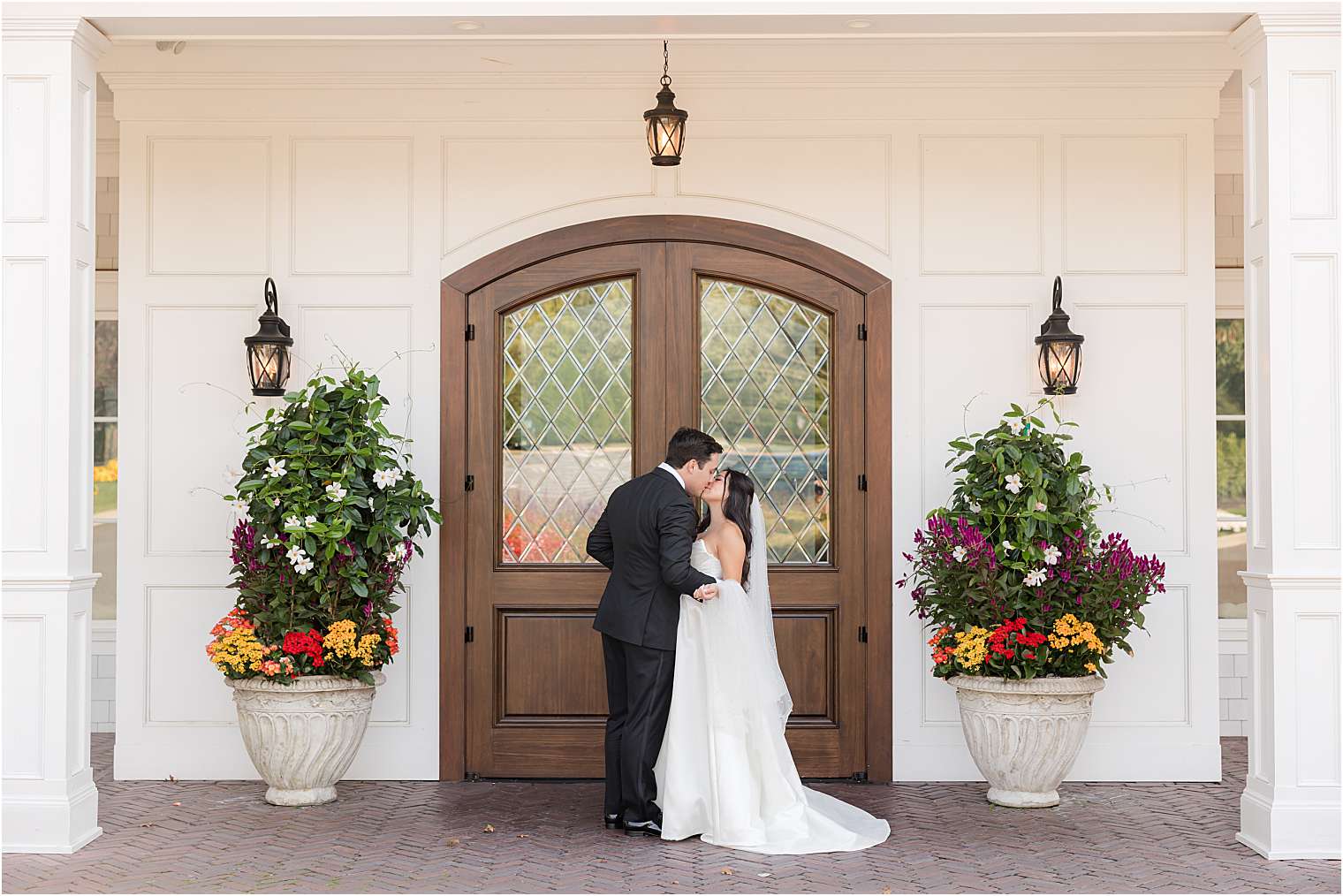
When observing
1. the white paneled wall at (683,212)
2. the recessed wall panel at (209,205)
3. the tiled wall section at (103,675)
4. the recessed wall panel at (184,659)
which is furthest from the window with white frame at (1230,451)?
the tiled wall section at (103,675)

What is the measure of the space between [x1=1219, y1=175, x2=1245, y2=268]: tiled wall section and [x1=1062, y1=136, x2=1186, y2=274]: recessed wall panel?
1295 mm

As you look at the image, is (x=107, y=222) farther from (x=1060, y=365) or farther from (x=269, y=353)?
(x=1060, y=365)

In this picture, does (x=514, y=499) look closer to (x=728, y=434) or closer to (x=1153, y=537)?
(x=728, y=434)

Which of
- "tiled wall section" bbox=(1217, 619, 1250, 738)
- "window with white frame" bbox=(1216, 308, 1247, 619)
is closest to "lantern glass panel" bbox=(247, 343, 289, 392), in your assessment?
"window with white frame" bbox=(1216, 308, 1247, 619)

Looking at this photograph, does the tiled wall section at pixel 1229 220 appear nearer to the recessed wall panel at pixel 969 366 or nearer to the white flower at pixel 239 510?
the recessed wall panel at pixel 969 366

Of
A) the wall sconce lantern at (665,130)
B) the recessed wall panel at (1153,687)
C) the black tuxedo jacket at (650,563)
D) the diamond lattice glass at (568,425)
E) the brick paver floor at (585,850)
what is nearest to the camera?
the brick paver floor at (585,850)

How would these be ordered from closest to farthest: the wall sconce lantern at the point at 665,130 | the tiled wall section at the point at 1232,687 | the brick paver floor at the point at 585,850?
1. the brick paver floor at the point at 585,850
2. the wall sconce lantern at the point at 665,130
3. the tiled wall section at the point at 1232,687

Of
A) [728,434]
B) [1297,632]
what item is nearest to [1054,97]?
[728,434]

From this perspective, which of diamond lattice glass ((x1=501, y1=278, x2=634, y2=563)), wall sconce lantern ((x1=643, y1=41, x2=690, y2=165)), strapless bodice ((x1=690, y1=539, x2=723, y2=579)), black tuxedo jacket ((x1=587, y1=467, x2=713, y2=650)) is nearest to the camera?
black tuxedo jacket ((x1=587, y1=467, x2=713, y2=650))

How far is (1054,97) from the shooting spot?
6.40 meters

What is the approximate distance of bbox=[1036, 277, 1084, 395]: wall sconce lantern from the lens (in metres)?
6.11

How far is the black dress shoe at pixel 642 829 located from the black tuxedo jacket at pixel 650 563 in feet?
2.39

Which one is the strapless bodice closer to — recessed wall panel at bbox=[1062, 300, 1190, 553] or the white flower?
recessed wall panel at bbox=[1062, 300, 1190, 553]

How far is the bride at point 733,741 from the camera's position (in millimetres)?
5082
